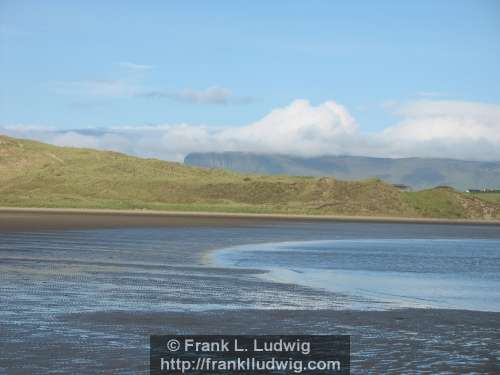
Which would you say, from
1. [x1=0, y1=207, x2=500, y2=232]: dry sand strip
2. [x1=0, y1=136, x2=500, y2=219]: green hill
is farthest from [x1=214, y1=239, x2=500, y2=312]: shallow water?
[x1=0, y1=136, x2=500, y2=219]: green hill

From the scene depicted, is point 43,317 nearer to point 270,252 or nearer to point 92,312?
point 92,312

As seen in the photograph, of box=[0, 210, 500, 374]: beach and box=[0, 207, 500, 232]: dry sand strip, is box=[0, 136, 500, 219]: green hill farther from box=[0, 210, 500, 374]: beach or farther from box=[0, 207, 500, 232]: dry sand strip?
box=[0, 210, 500, 374]: beach

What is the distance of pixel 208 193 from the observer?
493ft

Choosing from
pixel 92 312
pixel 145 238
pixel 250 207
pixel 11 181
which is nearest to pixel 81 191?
pixel 11 181

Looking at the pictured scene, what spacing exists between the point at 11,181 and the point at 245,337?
155m

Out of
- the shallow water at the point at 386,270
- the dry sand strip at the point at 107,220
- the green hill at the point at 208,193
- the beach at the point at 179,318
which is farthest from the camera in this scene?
the green hill at the point at 208,193

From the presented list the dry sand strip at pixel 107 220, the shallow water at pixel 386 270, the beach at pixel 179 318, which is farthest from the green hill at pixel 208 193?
the beach at pixel 179 318

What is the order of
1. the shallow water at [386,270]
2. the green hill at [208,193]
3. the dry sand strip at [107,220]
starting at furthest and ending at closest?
the green hill at [208,193] → the dry sand strip at [107,220] → the shallow water at [386,270]

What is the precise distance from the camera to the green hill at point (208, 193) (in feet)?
438

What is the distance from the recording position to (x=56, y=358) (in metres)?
16.4

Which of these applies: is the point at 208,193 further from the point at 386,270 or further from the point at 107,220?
the point at 386,270

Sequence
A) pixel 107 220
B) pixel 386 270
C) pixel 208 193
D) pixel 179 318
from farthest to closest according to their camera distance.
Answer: pixel 208 193
pixel 107 220
pixel 386 270
pixel 179 318

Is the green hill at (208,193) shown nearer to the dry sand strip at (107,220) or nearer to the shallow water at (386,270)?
the dry sand strip at (107,220)

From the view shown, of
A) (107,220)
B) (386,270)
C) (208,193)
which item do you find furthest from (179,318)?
(208,193)
